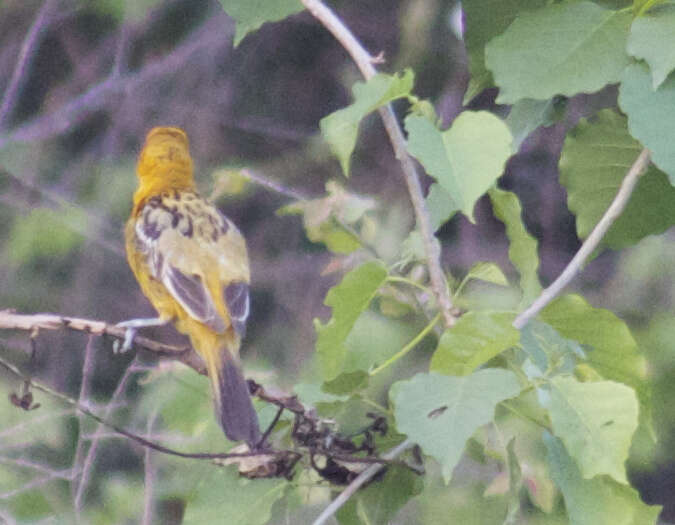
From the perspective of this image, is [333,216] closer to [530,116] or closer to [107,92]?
[530,116]

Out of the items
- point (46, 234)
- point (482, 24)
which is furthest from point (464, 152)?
point (46, 234)

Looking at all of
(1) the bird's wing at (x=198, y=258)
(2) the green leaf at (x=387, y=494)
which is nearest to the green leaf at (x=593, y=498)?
(2) the green leaf at (x=387, y=494)

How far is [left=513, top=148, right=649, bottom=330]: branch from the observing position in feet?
5.88

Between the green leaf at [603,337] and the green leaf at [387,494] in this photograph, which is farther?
the green leaf at [387,494]

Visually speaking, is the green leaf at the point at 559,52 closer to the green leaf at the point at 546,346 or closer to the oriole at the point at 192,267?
the green leaf at the point at 546,346

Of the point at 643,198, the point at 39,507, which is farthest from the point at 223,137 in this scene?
the point at 643,198

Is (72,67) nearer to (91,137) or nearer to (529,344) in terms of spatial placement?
(91,137)

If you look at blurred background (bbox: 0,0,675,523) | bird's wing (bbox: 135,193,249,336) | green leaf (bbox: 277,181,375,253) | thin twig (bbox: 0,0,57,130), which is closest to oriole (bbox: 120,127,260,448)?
bird's wing (bbox: 135,193,249,336)

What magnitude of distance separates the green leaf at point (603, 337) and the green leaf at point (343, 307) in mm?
258

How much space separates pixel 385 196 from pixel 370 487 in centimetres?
297

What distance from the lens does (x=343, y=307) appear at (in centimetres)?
182

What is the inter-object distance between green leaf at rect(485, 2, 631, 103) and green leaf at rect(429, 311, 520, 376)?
1.17 feet

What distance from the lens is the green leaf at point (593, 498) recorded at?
1.75 metres

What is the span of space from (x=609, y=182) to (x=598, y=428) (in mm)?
540
